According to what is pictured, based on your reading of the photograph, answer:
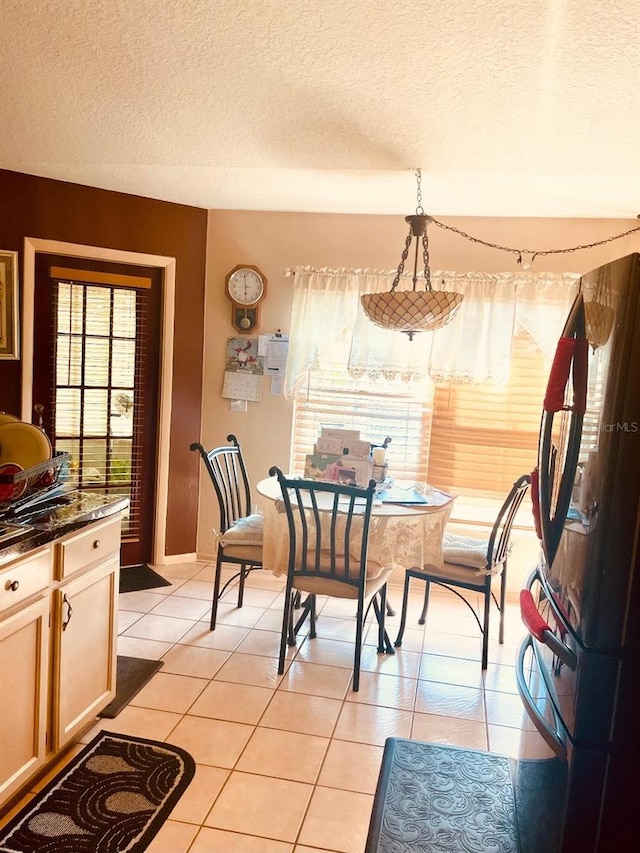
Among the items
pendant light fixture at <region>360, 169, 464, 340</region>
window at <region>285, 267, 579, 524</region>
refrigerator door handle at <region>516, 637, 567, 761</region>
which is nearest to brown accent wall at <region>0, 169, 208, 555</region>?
window at <region>285, 267, 579, 524</region>

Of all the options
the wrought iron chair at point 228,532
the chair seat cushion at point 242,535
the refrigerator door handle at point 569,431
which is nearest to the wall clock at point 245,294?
the wrought iron chair at point 228,532

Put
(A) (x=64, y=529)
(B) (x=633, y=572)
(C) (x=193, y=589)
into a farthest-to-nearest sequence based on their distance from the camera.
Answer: (C) (x=193, y=589) → (A) (x=64, y=529) → (B) (x=633, y=572)

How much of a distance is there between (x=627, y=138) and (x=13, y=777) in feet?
10.3

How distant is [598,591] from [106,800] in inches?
69.0

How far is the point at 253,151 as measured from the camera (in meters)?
3.09

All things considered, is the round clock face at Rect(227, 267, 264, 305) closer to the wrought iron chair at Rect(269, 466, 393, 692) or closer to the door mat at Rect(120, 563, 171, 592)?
the wrought iron chair at Rect(269, 466, 393, 692)

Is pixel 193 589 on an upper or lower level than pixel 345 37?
lower

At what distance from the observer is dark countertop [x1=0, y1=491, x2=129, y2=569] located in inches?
77.5

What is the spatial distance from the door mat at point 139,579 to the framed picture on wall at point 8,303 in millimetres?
1527

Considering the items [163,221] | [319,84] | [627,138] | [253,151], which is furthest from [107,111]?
[627,138]

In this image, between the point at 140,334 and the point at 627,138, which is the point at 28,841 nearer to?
the point at 140,334

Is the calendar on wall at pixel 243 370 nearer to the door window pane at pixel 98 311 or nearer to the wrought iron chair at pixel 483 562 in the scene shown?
the door window pane at pixel 98 311

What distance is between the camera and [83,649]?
2.36 m

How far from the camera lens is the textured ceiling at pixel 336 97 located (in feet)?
6.09
